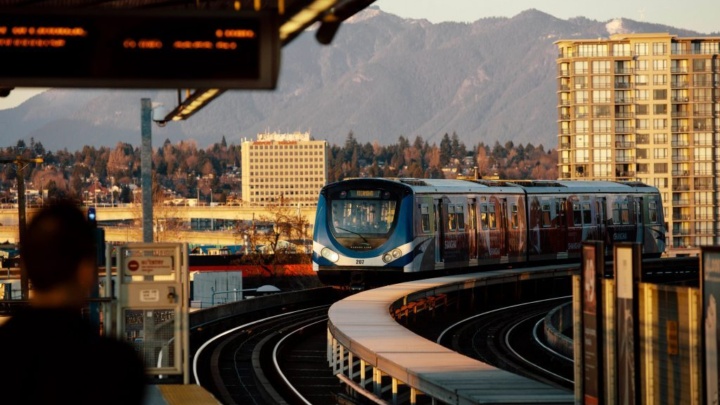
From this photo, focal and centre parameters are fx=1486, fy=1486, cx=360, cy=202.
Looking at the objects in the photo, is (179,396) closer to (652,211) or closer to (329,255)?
(329,255)

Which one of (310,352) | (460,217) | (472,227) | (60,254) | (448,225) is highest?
(60,254)

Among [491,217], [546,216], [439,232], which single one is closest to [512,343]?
[439,232]

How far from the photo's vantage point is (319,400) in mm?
23750

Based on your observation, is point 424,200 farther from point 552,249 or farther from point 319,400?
point 319,400

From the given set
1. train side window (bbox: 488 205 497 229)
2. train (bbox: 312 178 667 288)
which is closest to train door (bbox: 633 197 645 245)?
train (bbox: 312 178 667 288)

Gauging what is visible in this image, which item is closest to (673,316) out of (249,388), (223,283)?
(249,388)

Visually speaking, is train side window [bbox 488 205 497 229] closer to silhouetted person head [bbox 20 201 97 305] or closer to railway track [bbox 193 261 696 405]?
railway track [bbox 193 261 696 405]

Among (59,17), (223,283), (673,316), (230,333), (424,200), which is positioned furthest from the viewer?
(223,283)

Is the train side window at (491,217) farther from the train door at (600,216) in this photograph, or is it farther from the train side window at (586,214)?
the train door at (600,216)

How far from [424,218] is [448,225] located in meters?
1.75

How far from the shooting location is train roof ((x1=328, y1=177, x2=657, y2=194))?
41.2 m

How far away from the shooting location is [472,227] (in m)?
44.3

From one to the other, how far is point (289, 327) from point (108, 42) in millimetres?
26333

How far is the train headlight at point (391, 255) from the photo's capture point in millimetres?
40656
